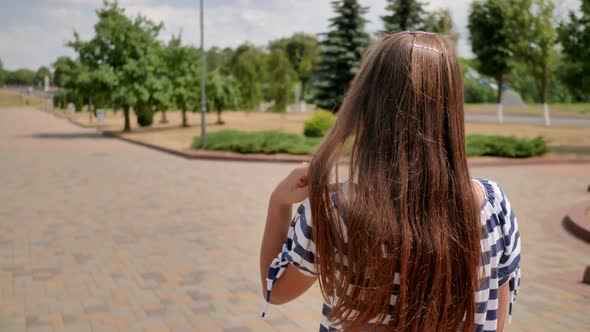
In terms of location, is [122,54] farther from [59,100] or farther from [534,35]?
[59,100]

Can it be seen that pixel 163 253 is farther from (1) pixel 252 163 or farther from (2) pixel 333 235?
(1) pixel 252 163

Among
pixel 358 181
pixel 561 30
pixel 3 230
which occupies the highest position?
pixel 561 30

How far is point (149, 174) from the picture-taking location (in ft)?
48.1

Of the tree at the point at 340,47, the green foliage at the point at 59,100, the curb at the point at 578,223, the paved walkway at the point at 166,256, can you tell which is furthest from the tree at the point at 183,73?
the green foliage at the point at 59,100

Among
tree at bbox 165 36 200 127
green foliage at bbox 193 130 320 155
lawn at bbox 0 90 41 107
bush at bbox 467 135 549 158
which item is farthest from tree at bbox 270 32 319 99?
lawn at bbox 0 90 41 107

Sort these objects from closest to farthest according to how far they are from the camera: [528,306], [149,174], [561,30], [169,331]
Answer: [169,331], [528,306], [149,174], [561,30]

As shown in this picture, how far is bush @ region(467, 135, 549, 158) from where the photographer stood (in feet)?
59.5

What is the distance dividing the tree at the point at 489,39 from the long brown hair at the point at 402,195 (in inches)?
1794

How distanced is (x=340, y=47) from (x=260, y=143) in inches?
794

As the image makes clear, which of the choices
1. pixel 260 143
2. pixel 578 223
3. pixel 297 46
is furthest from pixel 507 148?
pixel 297 46

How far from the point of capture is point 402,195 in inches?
51.2

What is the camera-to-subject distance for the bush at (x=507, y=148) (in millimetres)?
18125

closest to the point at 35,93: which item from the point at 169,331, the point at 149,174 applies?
the point at 149,174

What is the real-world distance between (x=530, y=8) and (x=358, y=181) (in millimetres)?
39242
